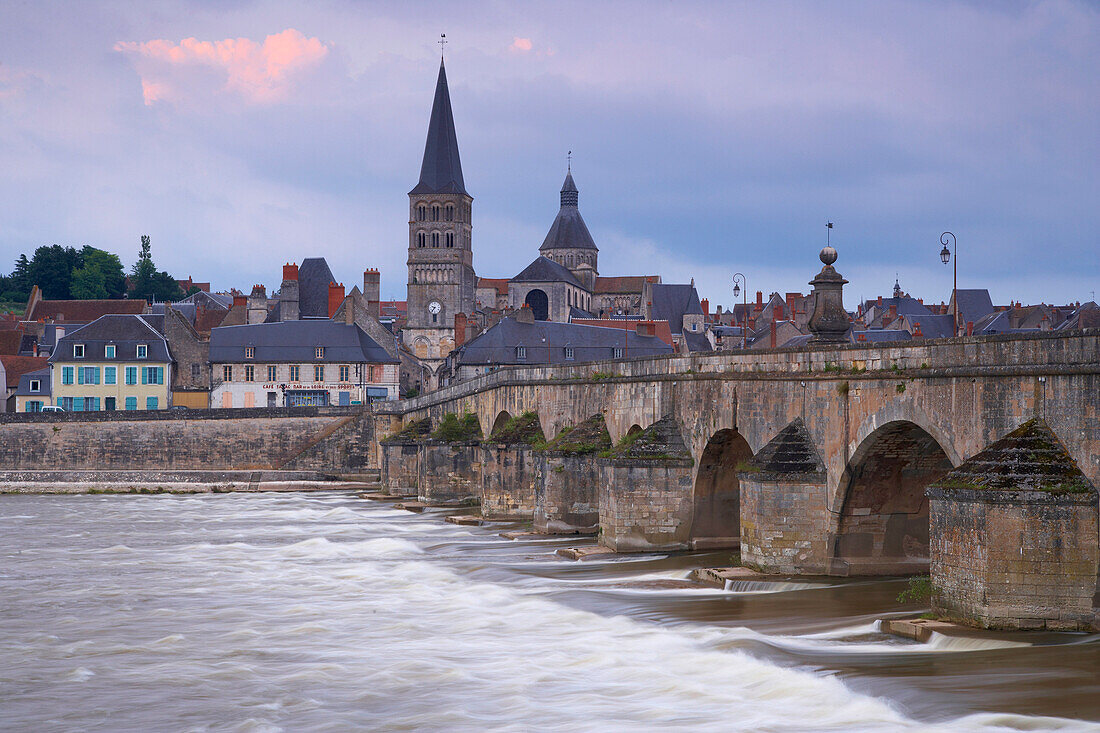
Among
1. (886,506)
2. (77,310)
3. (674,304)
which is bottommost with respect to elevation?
(886,506)

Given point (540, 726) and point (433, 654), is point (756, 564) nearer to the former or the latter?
point (433, 654)

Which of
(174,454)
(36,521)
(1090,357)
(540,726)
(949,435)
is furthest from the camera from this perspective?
(174,454)

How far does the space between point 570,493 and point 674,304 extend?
77630 mm

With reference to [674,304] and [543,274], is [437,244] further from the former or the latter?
[674,304]

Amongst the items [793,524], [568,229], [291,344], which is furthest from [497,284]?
[793,524]

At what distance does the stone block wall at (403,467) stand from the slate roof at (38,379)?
24.9 meters

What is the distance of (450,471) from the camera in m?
39.3

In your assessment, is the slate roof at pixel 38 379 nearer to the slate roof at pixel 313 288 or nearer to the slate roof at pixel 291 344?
the slate roof at pixel 291 344

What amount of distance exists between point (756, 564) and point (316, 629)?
7162 mm

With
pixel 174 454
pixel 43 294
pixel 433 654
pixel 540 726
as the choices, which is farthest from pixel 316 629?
pixel 43 294

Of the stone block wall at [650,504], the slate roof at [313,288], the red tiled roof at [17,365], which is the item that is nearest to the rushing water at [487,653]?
the stone block wall at [650,504]

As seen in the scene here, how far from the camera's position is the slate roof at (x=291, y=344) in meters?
63.7

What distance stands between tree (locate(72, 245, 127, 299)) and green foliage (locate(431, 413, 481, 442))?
7418 centimetres

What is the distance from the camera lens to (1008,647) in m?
13.3
